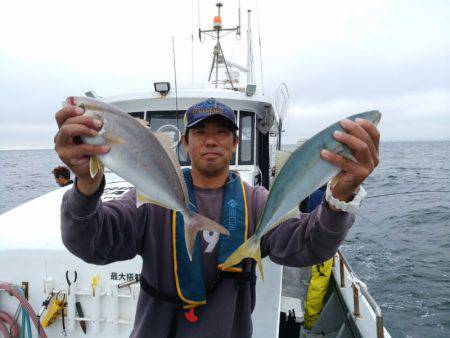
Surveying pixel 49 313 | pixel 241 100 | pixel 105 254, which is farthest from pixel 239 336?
pixel 241 100

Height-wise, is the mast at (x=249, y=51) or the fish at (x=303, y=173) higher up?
the mast at (x=249, y=51)

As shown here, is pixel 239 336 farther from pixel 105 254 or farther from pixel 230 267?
pixel 105 254

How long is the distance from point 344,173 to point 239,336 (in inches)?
55.7

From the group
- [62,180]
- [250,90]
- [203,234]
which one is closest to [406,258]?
[250,90]

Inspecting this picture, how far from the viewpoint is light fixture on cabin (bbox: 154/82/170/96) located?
6611 millimetres

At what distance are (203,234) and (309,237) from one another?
77 cm

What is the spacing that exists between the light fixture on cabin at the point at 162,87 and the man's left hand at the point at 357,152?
16.6 ft

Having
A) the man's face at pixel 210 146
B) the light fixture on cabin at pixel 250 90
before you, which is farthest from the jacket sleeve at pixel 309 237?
the light fixture on cabin at pixel 250 90

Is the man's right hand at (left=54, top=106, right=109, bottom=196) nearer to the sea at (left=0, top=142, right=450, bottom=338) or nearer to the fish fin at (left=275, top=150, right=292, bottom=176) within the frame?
the fish fin at (left=275, top=150, right=292, bottom=176)

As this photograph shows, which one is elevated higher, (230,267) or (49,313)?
(230,267)

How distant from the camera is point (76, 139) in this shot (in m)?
1.95

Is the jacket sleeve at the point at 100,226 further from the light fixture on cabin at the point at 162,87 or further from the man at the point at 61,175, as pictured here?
the man at the point at 61,175

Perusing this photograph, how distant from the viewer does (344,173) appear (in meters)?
2.11

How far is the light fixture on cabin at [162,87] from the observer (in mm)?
6611
